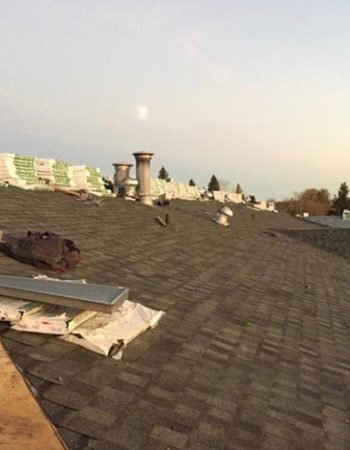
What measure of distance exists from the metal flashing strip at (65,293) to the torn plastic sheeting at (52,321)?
0.17 m

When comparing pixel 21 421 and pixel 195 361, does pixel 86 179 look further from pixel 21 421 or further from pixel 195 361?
pixel 21 421

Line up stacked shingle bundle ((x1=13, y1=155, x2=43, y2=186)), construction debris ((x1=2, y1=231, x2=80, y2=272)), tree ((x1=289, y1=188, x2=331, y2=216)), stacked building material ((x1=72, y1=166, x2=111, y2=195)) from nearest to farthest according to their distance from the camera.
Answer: construction debris ((x1=2, y1=231, x2=80, y2=272)) < stacked shingle bundle ((x1=13, y1=155, x2=43, y2=186)) < stacked building material ((x1=72, y1=166, x2=111, y2=195)) < tree ((x1=289, y1=188, x2=331, y2=216))

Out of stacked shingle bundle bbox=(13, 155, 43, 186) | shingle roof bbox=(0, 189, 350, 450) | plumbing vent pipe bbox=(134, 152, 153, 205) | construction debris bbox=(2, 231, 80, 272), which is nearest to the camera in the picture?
shingle roof bbox=(0, 189, 350, 450)

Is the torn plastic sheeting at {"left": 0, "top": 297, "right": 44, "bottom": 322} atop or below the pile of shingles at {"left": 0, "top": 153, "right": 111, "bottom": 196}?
below

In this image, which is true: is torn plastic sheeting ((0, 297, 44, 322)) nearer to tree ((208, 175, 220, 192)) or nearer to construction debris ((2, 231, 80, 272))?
construction debris ((2, 231, 80, 272))

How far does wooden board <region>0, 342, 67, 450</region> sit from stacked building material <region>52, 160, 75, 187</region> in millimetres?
13985

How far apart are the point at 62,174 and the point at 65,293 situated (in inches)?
536

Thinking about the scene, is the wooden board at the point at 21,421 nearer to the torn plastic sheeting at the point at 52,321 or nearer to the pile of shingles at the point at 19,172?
the torn plastic sheeting at the point at 52,321

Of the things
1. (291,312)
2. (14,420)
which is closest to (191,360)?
(14,420)

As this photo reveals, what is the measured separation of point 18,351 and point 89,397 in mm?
780

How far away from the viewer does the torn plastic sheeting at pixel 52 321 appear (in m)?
3.99

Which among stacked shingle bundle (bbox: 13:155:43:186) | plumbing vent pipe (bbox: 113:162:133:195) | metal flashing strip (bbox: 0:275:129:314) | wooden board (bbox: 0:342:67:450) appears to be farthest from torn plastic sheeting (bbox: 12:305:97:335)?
plumbing vent pipe (bbox: 113:162:133:195)

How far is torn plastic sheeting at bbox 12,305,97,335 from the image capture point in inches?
157

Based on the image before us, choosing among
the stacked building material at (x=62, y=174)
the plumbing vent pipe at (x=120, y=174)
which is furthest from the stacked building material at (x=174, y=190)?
the stacked building material at (x=62, y=174)
